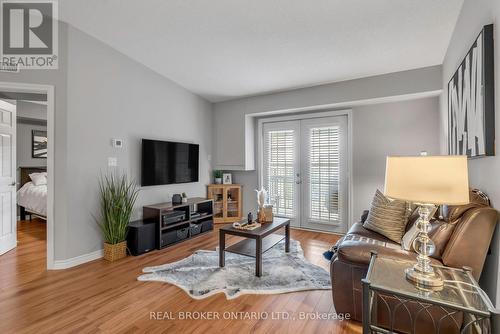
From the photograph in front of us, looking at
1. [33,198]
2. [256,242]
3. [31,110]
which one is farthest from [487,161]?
[31,110]

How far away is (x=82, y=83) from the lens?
9.60 ft

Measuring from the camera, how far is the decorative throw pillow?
2.42 meters

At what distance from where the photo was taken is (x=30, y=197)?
4.63 meters

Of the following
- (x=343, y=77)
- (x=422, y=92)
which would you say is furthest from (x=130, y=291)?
(x=422, y=92)

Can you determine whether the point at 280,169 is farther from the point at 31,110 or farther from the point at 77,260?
the point at 31,110

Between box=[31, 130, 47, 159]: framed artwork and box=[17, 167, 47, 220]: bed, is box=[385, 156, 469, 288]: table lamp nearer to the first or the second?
box=[17, 167, 47, 220]: bed

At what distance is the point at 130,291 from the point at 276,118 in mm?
3650

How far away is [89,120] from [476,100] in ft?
12.3

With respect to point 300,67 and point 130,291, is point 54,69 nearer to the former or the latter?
point 130,291

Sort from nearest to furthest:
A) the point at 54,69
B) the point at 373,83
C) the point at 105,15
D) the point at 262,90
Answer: the point at 105,15, the point at 54,69, the point at 373,83, the point at 262,90

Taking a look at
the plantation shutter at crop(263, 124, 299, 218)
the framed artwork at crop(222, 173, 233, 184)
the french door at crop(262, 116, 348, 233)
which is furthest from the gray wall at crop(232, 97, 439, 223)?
the framed artwork at crop(222, 173, 233, 184)

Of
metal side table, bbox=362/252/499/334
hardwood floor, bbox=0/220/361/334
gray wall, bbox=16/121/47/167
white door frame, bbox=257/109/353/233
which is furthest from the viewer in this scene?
gray wall, bbox=16/121/47/167

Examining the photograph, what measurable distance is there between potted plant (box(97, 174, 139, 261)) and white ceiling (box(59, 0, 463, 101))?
73.7 inches

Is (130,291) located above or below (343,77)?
below
